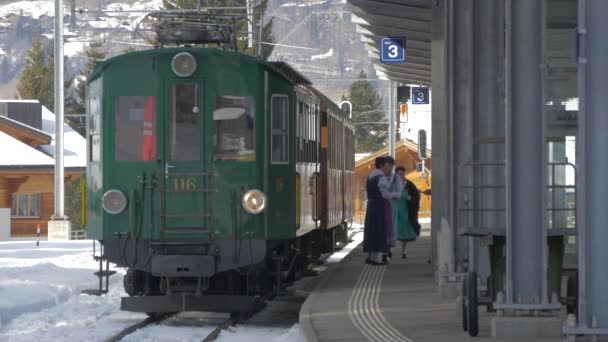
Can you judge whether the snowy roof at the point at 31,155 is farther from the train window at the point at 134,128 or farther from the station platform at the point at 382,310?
Answer: the train window at the point at 134,128

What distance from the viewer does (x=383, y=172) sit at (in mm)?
21453

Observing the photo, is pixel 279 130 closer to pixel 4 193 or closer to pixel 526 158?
pixel 526 158

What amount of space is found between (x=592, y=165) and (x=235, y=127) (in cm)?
549

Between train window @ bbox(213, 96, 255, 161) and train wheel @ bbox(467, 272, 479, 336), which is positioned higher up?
train window @ bbox(213, 96, 255, 161)

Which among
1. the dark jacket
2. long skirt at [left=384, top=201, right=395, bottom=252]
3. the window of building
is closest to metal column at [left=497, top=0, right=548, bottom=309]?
long skirt at [left=384, top=201, right=395, bottom=252]

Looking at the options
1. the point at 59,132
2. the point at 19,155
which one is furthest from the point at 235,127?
the point at 19,155

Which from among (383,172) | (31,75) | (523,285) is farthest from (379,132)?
(523,285)

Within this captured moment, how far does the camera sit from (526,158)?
500 inches

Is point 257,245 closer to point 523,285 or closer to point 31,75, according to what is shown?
point 523,285

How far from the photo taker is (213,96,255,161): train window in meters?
16.0

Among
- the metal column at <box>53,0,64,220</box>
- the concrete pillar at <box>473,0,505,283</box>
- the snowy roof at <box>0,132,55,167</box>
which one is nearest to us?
the concrete pillar at <box>473,0,505,283</box>

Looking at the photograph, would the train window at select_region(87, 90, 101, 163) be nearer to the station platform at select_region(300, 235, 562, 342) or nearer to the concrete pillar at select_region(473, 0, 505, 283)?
the station platform at select_region(300, 235, 562, 342)

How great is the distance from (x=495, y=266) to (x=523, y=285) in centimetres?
70

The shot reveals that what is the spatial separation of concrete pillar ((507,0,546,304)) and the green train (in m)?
3.91
